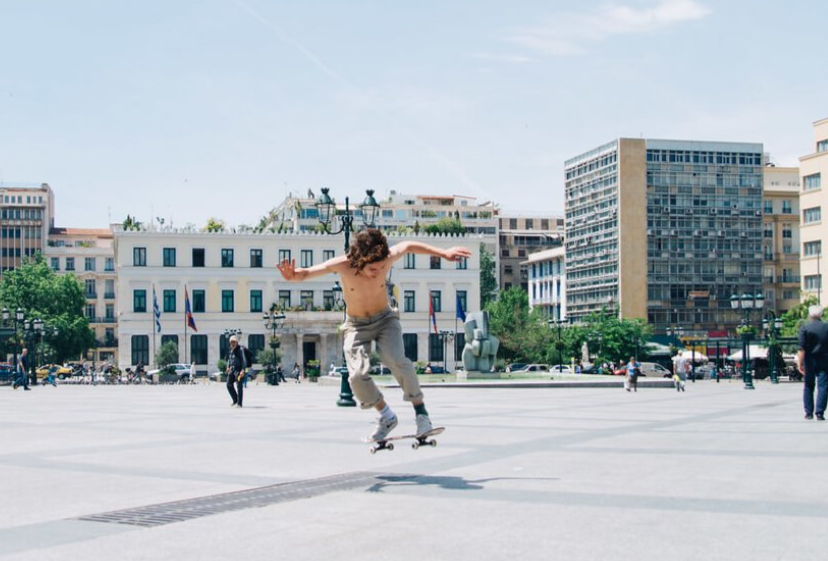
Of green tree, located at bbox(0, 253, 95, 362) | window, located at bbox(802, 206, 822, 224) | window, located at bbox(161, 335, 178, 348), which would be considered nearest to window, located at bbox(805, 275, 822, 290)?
window, located at bbox(802, 206, 822, 224)

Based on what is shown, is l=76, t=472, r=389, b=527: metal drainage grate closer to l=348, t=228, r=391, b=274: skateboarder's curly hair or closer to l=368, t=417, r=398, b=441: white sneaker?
l=368, t=417, r=398, b=441: white sneaker

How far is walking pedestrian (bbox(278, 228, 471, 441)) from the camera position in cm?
909

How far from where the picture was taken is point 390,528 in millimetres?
6305

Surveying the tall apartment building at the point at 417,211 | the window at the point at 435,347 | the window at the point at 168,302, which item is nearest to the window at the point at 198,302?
the window at the point at 168,302

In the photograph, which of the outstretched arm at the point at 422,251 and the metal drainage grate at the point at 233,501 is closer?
the metal drainage grate at the point at 233,501

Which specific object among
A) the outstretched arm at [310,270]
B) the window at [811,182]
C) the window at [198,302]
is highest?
the window at [811,182]

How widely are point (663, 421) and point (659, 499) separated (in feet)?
31.2

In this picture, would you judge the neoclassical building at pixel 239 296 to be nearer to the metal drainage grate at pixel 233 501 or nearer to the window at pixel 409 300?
the window at pixel 409 300

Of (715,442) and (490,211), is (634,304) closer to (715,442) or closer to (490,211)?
(490,211)

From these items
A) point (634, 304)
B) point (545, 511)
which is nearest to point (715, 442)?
point (545, 511)

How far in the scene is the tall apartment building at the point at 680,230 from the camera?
102875mm

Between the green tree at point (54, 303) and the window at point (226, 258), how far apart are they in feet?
64.8

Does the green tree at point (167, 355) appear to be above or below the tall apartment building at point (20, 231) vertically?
below

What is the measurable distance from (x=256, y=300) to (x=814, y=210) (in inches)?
1854
